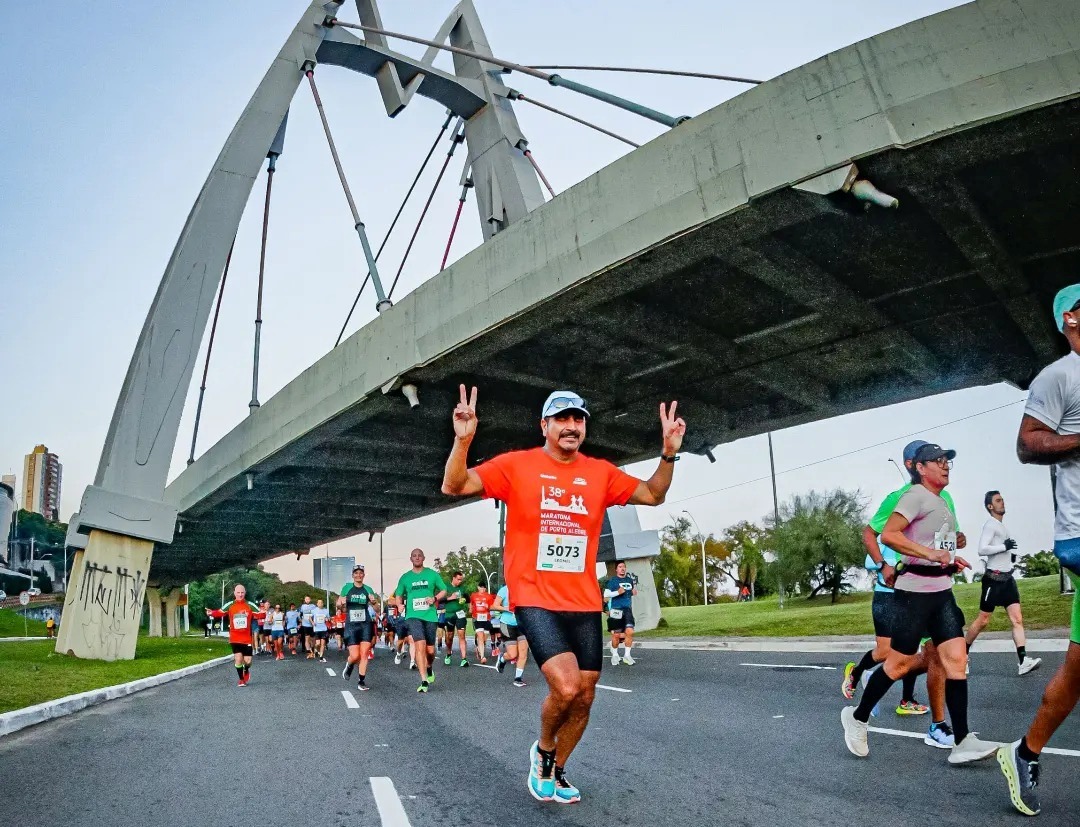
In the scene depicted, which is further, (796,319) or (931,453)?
(796,319)

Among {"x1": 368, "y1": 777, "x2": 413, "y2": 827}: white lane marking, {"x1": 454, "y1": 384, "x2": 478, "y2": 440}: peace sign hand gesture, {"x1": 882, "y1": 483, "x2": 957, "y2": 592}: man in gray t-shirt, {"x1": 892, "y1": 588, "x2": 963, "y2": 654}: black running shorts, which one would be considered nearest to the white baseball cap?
{"x1": 454, "y1": 384, "x2": 478, "y2": 440}: peace sign hand gesture

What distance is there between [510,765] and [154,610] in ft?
274

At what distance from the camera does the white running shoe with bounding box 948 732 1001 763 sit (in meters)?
5.02

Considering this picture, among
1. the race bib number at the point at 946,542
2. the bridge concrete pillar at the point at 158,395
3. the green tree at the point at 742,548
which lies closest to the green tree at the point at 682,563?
the green tree at the point at 742,548

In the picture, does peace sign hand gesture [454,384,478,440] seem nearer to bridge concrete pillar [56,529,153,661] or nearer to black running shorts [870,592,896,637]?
black running shorts [870,592,896,637]

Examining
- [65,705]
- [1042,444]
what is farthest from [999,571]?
[65,705]

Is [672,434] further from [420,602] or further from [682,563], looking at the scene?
[682,563]

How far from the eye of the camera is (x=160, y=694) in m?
13.6

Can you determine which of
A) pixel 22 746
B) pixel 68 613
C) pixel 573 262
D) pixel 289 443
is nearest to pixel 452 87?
pixel 289 443

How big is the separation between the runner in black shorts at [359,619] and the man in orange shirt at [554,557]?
391 inches

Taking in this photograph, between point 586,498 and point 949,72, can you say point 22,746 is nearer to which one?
point 586,498

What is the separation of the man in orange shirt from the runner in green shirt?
8447 mm

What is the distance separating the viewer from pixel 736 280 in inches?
495

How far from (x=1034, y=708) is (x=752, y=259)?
20.8 ft
